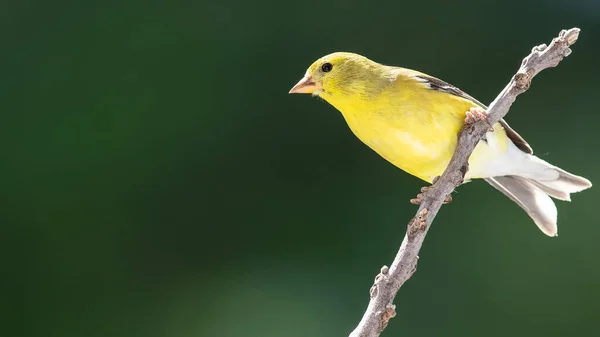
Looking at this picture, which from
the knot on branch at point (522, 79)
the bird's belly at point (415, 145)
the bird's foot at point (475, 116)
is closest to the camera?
the knot on branch at point (522, 79)

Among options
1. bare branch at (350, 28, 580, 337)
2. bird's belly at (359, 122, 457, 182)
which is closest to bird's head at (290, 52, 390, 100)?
bird's belly at (359, 122, 457, 182)

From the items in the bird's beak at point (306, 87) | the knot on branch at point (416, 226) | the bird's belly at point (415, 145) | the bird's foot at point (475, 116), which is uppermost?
the bird's foot at point (475, 116)

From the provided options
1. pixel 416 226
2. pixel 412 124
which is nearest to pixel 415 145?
pixel 412 124

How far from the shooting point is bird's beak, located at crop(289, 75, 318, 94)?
1.46 metres

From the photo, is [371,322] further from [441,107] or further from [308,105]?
[308,105]

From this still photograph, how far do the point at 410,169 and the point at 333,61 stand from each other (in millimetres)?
290

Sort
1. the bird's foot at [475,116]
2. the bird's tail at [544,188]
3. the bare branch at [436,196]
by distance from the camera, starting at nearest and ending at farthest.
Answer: the bare branch at [436,196], the bird's foot at [475,116], the bird's tail at [544,188]

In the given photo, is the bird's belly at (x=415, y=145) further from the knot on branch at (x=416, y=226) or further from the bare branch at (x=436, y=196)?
the knot on branch at (x=416, y=226)

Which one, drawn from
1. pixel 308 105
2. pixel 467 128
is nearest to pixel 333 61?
pixel 467 128

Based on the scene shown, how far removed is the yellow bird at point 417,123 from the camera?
1373 millimetres

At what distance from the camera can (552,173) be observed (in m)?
1.61

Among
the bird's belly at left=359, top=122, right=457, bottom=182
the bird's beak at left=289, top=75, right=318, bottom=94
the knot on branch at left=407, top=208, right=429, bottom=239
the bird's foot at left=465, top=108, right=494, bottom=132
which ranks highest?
the bird's foot at left=465, top=108, right=494, bottom=132

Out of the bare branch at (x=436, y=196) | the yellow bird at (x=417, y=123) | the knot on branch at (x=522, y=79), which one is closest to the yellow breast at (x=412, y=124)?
the yellow bird at (x=417, y=123)

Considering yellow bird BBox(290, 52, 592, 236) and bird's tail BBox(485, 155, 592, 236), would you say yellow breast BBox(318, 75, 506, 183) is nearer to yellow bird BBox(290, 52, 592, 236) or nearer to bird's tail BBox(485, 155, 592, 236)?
yellow bird BBox(290, 52, 592, 236)
